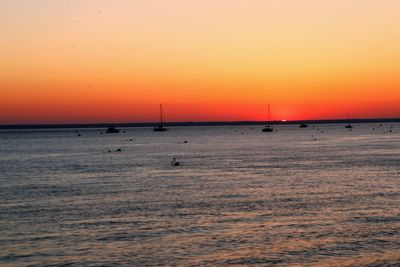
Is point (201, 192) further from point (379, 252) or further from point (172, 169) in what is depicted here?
point (172, 169)

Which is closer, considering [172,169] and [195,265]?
[195,265]

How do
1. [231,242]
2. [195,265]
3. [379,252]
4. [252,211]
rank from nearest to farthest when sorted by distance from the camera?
1. [195,265]
2. [379,252]
3. [231,242]
4. [252,211]

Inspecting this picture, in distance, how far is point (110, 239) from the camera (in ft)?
97.6

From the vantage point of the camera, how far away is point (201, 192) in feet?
163

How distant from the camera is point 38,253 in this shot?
2702 cm

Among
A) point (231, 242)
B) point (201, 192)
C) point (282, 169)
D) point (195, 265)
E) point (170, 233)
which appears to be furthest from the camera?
point (282, 169)

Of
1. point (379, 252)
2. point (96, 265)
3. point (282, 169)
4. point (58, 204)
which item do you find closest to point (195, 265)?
point (96, 265)

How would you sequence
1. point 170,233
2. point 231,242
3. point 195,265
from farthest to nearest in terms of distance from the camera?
point 170,233
point 231,242
point 195,265

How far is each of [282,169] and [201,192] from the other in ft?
86.9

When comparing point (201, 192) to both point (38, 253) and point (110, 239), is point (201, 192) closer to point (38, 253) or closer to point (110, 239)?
point (110, 239)

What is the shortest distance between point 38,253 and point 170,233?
275 inches

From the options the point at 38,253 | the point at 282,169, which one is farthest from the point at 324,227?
the point at 282,169

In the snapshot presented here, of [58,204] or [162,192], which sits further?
[162,192]

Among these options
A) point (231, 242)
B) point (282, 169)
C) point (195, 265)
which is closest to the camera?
point (195, 265)
